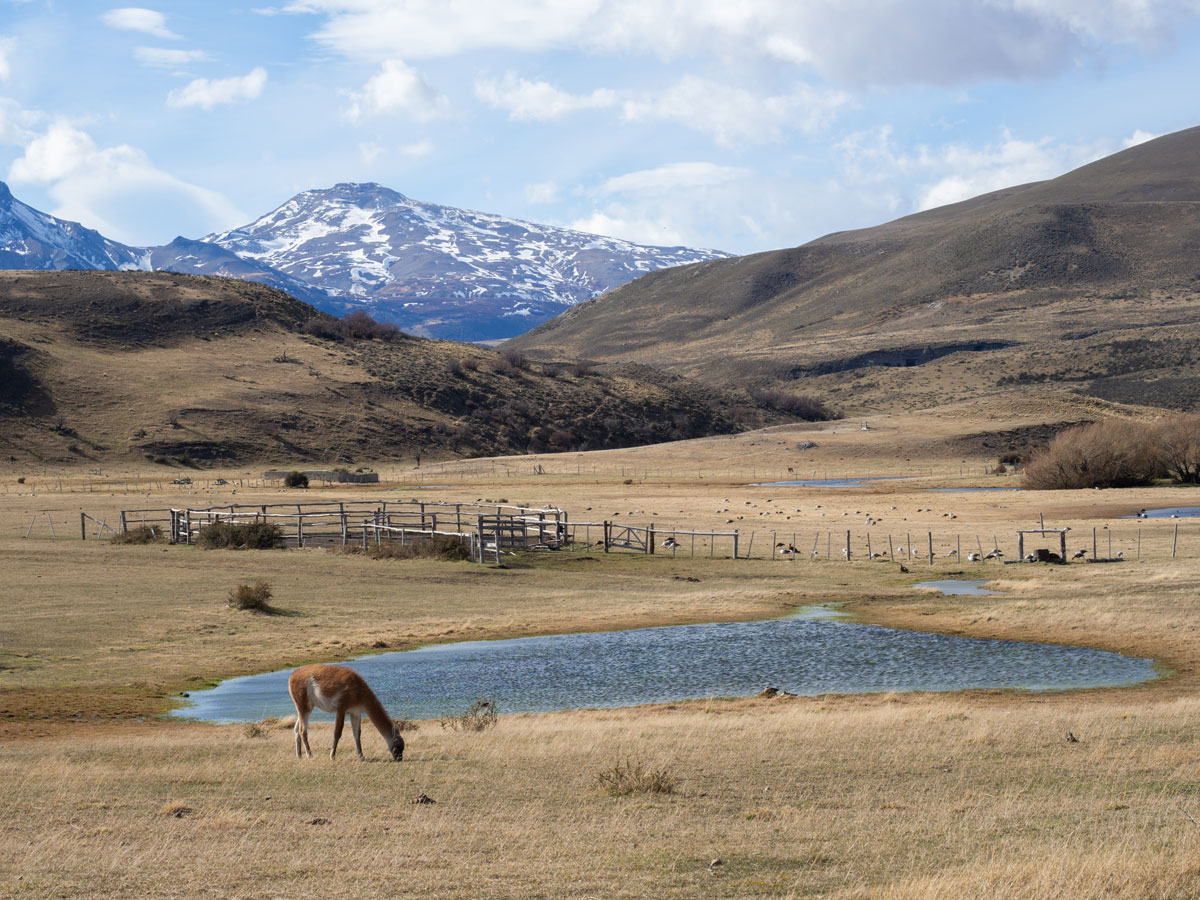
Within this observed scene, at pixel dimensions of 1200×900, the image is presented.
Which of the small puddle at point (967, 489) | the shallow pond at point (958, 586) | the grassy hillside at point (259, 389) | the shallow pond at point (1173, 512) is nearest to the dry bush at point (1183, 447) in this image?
the small puddle at point (967, 489)

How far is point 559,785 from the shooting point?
43.5 feet

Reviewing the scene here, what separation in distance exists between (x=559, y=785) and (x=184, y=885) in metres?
5.12

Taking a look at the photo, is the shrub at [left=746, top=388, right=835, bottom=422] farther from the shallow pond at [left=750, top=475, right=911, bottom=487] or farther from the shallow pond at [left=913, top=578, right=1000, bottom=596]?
the shallow pond at [left=913, top=578, right=1000, bottom=596]

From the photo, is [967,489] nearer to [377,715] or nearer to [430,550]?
[430,550]

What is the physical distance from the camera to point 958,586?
3647cm

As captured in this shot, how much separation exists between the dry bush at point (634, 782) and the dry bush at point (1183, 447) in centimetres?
6709

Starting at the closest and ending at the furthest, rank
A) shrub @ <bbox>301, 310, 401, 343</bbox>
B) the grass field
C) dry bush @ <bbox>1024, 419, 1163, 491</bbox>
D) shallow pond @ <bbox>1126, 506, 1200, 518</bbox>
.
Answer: the grass field, shallow pond @ <bbox>1126, 506, 1200, 518</bbox>, dry bush @ <bbox>1024, 419, 1163, 491</bbox>, shrub @ <bbox>301, 310, 401, 343</bbox>

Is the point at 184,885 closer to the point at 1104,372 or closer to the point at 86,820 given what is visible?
the point at 86,820

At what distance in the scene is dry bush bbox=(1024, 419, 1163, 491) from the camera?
69438 mm

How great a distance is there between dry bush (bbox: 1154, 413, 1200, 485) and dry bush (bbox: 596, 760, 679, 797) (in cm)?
6709


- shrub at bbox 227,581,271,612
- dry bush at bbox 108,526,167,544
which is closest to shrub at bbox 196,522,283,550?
dry bush at bbox 108,526,167,544

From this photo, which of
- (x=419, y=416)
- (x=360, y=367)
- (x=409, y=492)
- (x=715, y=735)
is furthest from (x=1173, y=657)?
(x=360, y=367)

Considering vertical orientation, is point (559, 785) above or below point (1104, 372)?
below

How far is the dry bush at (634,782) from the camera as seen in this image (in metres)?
12.6
